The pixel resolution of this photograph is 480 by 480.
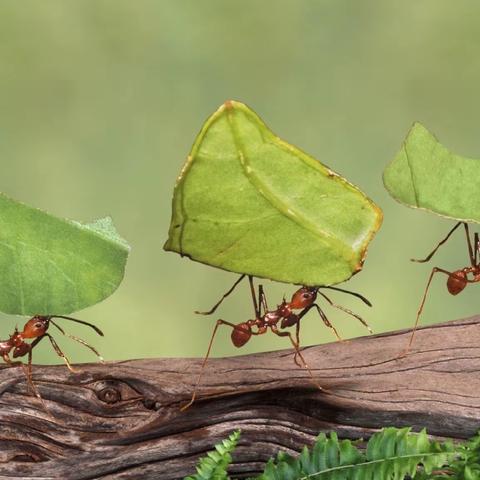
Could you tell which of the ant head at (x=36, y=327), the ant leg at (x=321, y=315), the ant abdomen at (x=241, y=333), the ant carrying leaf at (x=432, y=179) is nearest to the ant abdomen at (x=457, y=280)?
the ant carrying leaf at (x=432, y=179)

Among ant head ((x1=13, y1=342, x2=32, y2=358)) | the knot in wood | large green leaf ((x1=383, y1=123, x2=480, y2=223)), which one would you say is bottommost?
the knot in wood

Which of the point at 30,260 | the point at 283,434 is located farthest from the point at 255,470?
the point at 30,260

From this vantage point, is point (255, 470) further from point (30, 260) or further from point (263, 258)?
point (30, 260)

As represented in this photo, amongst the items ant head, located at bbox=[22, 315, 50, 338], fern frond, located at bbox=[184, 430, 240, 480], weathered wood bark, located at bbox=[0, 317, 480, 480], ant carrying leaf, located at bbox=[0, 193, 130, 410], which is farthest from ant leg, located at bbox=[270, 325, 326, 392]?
ant head, located at bbox=[22, 315, 50, 338]

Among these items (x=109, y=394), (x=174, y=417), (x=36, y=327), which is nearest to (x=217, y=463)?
(x=174, y=417)

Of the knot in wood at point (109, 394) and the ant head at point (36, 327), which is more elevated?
the ant head at point (36, 327)

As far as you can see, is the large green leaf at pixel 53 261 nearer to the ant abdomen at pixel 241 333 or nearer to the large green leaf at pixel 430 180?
the ant abdomen at pixel 241 333

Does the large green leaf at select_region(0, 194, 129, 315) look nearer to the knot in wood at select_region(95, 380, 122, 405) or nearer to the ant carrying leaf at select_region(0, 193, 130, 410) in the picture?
the ant carrying leaf at select_region(0, 193, 130, 410)
